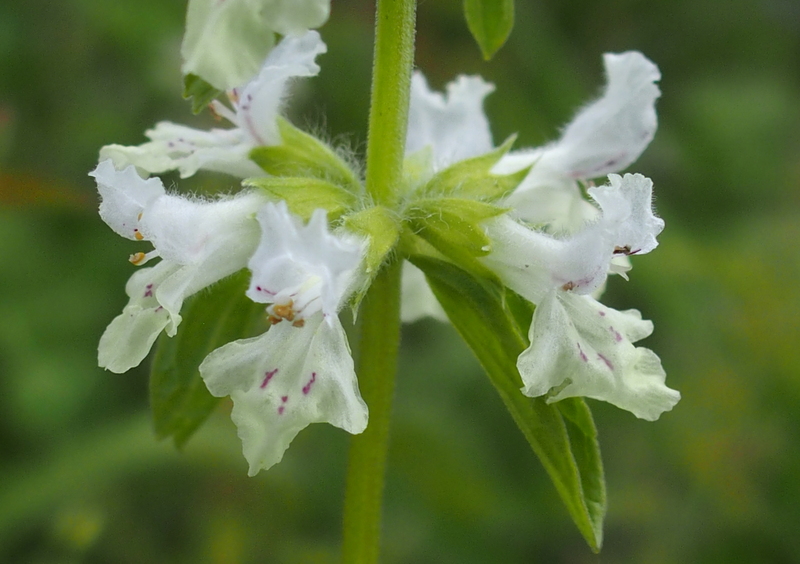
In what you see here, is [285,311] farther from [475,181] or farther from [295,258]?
[475,181]

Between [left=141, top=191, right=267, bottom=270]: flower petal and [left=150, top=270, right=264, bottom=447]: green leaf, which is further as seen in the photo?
[left=150, top=270, right=264, bottom=447]: green leaf

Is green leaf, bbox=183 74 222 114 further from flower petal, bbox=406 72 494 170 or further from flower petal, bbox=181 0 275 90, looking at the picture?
flower petal, bbox=406 72 494 170

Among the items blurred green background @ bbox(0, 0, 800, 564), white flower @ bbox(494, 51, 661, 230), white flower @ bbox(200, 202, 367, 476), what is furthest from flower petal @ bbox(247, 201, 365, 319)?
blurred green background @ bbox(0, 0, 800, 564)

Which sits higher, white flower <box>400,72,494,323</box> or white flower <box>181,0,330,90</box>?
white flower <box>181,0,330,90</box>

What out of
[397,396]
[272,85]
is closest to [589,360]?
[272,85]

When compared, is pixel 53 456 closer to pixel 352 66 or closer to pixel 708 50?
pixel 352 66

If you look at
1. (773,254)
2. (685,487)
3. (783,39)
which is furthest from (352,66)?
(783,39)

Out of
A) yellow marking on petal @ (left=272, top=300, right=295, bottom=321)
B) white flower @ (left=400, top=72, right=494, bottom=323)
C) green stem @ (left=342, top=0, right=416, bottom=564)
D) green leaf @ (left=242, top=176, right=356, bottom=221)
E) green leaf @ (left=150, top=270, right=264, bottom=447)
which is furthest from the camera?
white flower @ (left=400, top=72, right=494, bottom=323)
